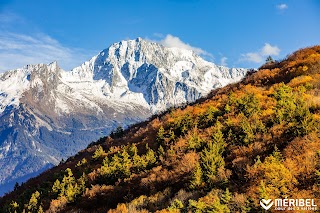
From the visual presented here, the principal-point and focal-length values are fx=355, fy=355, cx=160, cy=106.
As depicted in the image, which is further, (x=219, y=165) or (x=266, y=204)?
(x=219, y=165)

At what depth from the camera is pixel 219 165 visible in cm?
1911

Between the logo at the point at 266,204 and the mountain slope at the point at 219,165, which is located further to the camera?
the mountain slope at the point at 219,165

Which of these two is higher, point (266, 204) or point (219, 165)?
point (219, 165)

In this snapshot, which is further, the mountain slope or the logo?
the mountain slope

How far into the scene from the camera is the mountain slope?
15.9 meters

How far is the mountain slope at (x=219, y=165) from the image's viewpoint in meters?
15.9

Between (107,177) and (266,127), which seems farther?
(107,177)

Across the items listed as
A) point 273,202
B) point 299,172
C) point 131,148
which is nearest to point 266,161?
point 299,172

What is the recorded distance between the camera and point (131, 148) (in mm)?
28359

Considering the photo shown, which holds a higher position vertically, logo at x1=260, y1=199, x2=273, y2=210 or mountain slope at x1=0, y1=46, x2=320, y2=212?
mountain slope at x1=0, y1=46, x2=320, y2=212

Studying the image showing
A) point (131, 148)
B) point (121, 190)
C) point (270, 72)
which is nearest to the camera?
point (121, 190)

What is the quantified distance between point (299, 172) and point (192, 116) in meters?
15.8

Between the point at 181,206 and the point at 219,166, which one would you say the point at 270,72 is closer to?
the point at 219,166

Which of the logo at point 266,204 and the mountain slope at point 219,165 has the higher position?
the mountain slope at point 219,165
